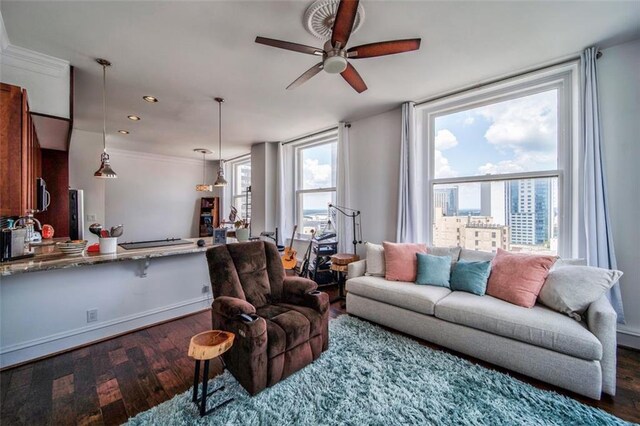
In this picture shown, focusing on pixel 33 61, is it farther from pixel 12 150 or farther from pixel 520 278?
pixel 520 278

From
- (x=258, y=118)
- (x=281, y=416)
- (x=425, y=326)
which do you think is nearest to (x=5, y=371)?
(x=281, y=416)

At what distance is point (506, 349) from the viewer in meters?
2.07

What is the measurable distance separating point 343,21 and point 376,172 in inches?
106

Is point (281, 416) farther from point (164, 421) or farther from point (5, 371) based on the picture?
point (5, 371)

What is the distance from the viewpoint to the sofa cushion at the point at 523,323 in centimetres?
180

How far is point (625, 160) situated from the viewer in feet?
7.77

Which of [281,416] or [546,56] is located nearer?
[281,416]

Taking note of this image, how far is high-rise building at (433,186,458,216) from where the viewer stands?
11.5ft

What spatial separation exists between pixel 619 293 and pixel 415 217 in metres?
1.96

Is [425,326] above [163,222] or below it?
below

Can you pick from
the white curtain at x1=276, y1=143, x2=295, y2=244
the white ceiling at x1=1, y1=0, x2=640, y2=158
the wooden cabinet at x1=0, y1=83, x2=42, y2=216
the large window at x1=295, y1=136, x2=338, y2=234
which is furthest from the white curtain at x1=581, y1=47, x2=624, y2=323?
the wooden cabinet at x1=0, y1=83, x2=42, y2=216

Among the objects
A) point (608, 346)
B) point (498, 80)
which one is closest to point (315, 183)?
point (498, 80)

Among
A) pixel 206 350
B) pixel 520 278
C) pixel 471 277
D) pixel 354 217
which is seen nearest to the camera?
pixel 206 350

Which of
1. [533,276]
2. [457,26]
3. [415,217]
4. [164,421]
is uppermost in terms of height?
[457,26]
